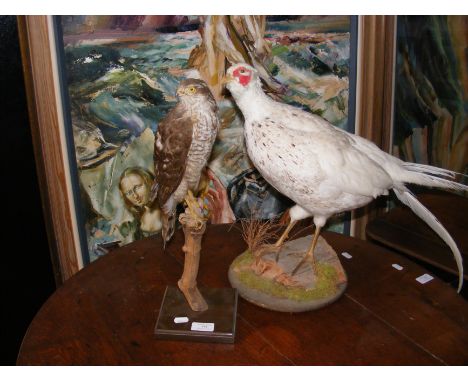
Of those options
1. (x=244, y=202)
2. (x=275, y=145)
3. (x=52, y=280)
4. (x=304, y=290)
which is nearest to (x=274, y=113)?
(x=275, y=145)

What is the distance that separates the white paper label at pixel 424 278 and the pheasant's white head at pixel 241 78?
29.6 inches

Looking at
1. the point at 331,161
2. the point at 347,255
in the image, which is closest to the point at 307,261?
the point at 347,255

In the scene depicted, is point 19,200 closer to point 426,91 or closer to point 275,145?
point 275,145

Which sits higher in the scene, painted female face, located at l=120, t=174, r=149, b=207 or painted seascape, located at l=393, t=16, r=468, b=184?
painted seascape, located at l=393, t=16, r=468, b=184

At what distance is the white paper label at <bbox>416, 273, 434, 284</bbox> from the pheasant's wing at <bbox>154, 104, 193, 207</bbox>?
77 centimetres

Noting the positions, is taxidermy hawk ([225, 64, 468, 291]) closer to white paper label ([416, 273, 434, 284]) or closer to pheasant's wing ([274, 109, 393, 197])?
pheasant's wing ([274, 109, 393, 197])

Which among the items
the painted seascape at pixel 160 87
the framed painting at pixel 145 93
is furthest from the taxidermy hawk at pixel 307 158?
the framed painting at pixel 145 93

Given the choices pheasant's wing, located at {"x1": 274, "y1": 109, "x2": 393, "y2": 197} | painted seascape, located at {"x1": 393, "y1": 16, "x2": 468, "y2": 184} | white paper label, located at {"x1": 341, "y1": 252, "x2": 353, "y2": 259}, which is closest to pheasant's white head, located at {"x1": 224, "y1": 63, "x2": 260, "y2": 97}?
pheasant's wing, located at {"x1": 274, "y1": 109, "x2": 393, "y2": 197}

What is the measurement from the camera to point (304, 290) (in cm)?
134

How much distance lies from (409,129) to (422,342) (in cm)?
116

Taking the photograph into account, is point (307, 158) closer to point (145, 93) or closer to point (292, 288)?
point (292, 288)

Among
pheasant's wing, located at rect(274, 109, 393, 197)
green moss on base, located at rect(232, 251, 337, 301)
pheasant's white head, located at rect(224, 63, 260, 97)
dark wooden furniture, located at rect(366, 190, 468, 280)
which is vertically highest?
pheasant's white head, located at rect(224, 63, 260, 97)

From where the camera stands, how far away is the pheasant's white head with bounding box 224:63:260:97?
127 centimetres

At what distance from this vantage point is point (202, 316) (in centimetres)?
126
